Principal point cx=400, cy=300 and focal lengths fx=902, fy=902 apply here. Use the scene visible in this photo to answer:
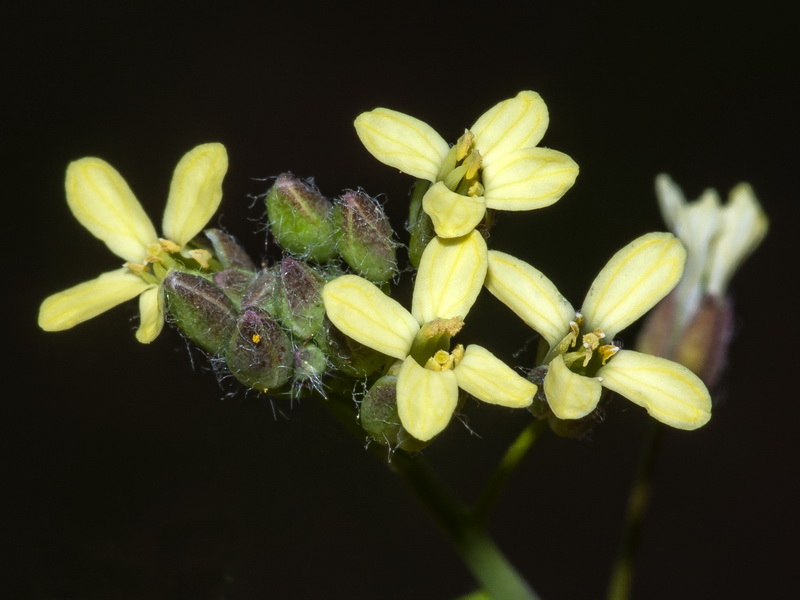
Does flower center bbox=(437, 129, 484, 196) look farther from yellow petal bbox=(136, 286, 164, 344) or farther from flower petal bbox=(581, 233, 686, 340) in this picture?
yellow petal bbox=(136, 286, 164, 344)

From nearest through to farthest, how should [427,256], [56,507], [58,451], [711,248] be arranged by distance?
[427,256] < [711,248] < [56,507] < [58,451]

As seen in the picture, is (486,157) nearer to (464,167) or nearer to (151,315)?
(464,167)

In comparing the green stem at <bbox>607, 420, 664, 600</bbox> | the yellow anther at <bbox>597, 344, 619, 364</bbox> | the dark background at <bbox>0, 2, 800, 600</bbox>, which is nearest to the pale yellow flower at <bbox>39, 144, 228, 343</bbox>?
the yellow anther at <bbox>597, 344, 619, 364</bbox>

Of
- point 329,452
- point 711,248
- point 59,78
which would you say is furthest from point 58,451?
point 711,248

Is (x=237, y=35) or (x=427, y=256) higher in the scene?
(x=237, y=35)

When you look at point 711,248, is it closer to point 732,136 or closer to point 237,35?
point 732,136

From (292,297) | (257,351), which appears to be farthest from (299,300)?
(257,351)

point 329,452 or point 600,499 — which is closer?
point 329,452
